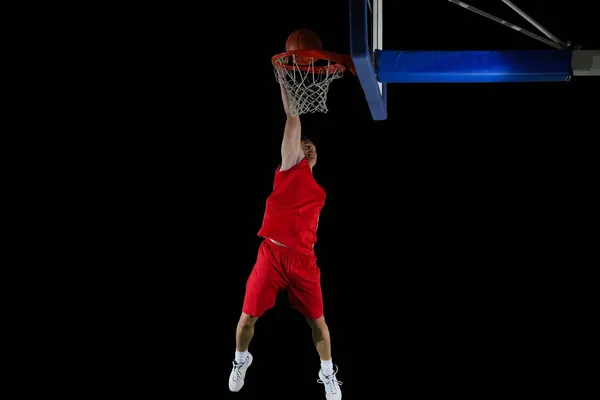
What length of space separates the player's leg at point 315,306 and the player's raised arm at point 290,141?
1.76ft

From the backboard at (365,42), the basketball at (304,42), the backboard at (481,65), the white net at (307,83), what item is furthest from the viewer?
the white net at (307,83)

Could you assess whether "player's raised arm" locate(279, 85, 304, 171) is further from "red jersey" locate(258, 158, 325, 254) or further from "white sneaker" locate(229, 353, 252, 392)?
"white sneaker" locate(229, 353, 252, 392)

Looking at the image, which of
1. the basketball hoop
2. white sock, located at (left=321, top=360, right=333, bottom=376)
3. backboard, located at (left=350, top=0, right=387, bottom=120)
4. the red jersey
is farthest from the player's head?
white sock, located at (left=321, top=360, right=333, bottom=376)

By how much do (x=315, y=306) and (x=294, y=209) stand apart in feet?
1.71

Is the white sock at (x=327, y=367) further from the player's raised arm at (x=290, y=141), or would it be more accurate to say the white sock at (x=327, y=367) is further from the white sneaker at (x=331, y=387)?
the player's raised arm at (x=290, y=141)

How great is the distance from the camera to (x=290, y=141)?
3.02m

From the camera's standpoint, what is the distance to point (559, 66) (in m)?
2.27

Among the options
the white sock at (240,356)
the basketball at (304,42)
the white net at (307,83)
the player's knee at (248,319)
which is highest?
the basketball at (304,42)

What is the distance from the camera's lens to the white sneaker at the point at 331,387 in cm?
312

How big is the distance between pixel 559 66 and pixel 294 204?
1408mm

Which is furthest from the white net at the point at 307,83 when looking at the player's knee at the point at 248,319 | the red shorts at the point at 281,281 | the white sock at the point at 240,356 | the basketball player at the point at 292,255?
the white sock at the point at 240,356

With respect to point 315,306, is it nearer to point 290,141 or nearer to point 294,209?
point 294,209

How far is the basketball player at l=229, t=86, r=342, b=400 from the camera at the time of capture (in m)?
3.05

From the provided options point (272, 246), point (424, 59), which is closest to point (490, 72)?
point (424, 59)
